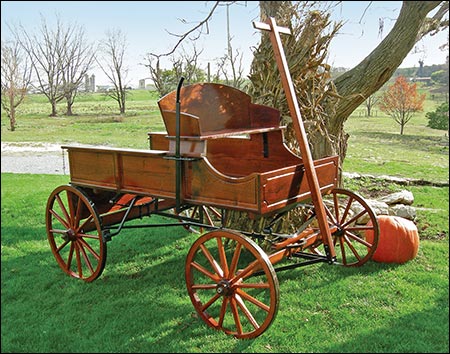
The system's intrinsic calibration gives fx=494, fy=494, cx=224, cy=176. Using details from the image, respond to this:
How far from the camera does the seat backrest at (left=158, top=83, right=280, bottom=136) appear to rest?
403cm

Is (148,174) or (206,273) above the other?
(148,174)

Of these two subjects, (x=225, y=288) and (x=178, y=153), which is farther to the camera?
(x=178, y=153)

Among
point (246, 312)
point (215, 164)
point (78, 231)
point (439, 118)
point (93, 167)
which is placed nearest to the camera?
point (246, 312)

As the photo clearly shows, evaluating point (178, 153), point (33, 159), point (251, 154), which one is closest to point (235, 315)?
point (178, 153)

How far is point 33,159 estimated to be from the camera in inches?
470

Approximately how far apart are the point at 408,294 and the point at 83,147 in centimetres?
294

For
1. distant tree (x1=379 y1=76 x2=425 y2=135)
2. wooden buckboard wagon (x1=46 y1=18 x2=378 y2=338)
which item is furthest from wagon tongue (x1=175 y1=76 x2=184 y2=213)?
distant tree (x1=379 y1=76 x2=425 y2=135)

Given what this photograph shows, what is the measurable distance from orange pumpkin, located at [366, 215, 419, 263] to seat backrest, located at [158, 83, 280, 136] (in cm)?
156

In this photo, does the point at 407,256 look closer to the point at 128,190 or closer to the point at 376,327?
the point at 376,327

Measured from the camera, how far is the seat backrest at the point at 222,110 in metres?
4.03

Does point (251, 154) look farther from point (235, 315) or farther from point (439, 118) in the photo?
point (439, 118)

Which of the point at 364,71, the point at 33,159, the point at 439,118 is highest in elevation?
the point at 364,71

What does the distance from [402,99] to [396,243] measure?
389 inches

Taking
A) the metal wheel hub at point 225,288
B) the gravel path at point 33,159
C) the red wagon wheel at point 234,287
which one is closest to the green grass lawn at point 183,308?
the red wagon wheel at point 234,287
